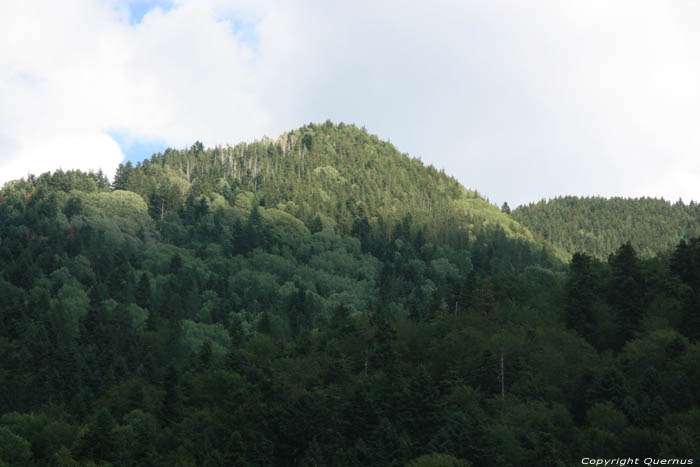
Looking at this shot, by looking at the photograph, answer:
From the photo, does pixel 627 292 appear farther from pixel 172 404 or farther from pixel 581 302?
pixel 172 404

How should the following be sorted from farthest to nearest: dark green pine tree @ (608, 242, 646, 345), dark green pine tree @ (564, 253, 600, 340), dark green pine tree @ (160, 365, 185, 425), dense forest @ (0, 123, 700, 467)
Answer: dark green pine tree @ (564, 253, 600, 340), dark green pine tree @ (608, 242, 646, 345), dark green pine tree @ (160, 365, 185, 425), dense forest @ (0, 123, 700, 467)

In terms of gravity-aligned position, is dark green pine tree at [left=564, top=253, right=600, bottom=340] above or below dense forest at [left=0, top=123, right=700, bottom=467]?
above

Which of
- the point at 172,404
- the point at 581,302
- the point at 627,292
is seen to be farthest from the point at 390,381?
the point at 627,292

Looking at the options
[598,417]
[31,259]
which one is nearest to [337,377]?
[598,417]

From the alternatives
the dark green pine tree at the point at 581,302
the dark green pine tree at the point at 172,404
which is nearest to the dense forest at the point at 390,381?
the dark green pine tree at the point at 172,404

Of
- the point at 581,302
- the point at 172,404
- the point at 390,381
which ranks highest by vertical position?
the point at 581,302

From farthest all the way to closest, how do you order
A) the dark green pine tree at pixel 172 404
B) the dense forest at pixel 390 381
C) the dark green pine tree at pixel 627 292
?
the dark green pine tree at pixel 627 292 → the dark green pine tree at pixel 172 404 → the dense forest at pixel 390 381

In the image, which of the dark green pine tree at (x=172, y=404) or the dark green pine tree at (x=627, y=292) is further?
the dark green pine tree at (x=627, y=292)

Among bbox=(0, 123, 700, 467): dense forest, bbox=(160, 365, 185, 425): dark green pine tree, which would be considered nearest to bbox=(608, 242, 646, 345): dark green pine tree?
bbox=(0, 123, 700, 467): dense forest

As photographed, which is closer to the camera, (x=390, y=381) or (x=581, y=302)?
(x=390, y=381)

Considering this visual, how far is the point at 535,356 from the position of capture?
9138cm

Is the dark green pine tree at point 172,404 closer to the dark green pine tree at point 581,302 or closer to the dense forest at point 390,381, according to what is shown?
the dense forest at point 390,381

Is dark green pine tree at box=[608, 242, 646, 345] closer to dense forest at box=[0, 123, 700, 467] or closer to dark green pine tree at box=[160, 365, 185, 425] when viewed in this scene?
dense forest at box=[0, 123, 700, 467]

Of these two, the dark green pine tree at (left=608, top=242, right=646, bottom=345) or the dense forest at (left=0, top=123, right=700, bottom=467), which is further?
the dark green pine tree at (left=608, top=242, right=646, bottom=345)
